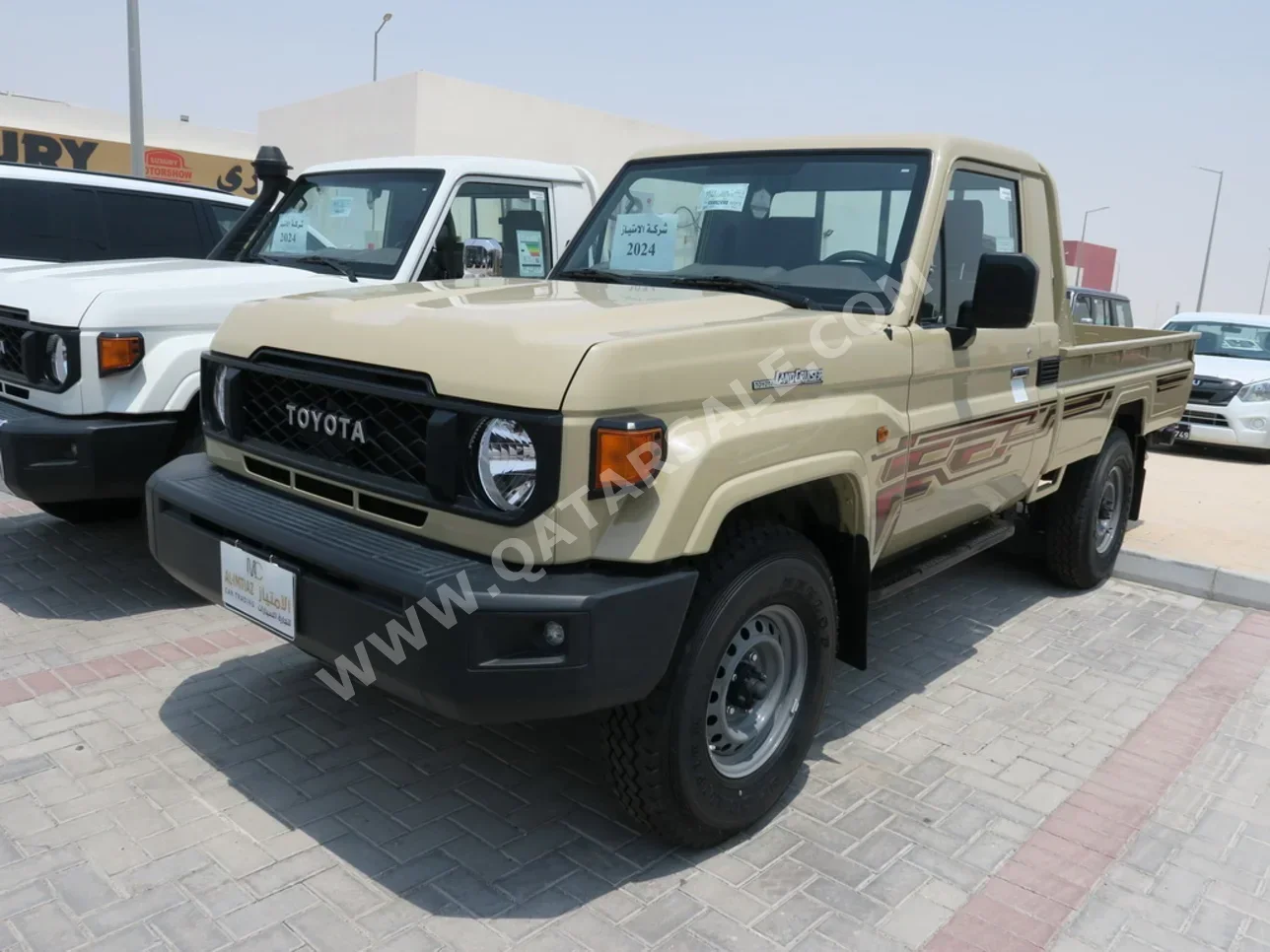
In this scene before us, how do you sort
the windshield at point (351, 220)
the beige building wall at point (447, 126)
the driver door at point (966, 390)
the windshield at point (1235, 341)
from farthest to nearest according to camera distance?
1. the beige building wall at point (447, 126)
2. the windshield at point (1235, 341)
3. the windshield at point (351, 220)
4. the driver door at point (966, 390)

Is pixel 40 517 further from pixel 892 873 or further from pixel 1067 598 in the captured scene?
pixel 1067 598

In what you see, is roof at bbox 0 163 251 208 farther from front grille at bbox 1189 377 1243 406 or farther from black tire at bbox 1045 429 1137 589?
front grille at bbox 1189 377 1243 406

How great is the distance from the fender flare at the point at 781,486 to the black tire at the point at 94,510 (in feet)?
13.8

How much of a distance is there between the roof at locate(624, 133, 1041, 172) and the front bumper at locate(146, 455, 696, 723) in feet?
6.65

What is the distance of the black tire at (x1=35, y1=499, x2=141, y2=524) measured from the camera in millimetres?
5574

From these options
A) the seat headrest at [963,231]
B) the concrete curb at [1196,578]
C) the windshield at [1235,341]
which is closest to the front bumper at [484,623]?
the seat headrest at [963,231]

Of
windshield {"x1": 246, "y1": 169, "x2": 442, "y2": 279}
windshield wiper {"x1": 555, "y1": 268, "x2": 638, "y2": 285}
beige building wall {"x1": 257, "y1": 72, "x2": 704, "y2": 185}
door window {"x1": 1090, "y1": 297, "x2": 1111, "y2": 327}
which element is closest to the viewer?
windshield wiper {"x1": 555, "y1": 268, "x2": 638, "y2": 285}

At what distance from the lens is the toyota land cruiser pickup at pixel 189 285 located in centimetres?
431

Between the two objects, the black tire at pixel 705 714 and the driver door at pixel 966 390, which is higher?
the driver door at pixel 966 390

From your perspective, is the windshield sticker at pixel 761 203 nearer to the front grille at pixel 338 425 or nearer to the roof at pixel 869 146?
the roof at pixel 869 146

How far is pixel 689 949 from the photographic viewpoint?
8.50 ft

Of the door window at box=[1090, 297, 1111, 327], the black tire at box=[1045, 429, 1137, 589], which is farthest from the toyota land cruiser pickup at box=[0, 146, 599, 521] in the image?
the door window at box=[1090, 297, 1111, 327]

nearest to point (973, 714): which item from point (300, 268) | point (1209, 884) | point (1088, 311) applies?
point (1209, 884)

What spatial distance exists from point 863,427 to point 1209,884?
1.72 metres
